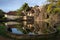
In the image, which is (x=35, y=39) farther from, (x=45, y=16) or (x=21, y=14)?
(x=21, y=14)

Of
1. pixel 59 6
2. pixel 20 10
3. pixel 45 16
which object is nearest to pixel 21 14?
pixel 20 10

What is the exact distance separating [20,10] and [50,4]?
18.9 feet

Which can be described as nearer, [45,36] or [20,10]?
[45,36]

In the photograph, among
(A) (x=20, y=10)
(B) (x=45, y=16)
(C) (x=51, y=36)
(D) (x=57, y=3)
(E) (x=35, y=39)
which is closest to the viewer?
(E) (x=35, y=39)

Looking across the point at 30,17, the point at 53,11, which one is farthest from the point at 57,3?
the point at 30,17

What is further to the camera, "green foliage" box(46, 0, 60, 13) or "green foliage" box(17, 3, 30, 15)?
"green foliage" box(17, 3, 30, 15)

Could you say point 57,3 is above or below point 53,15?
above

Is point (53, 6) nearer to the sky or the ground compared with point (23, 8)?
nearer to the sky

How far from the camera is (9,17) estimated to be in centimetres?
1866

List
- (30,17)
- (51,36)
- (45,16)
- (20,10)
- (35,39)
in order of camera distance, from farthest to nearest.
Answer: (20,10) → (30,17) → (45,16) → (51,36) → (35,39)

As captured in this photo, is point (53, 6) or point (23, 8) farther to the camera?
point (23, 8)

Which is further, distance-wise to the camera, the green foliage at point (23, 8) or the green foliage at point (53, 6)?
the green foliage at point (23, 8)

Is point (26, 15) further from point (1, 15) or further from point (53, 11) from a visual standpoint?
point (53, 11)

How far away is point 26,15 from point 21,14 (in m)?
0.68
